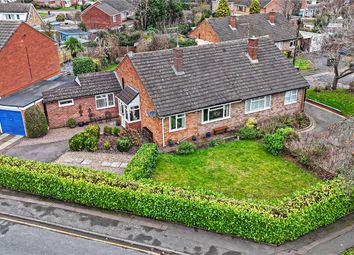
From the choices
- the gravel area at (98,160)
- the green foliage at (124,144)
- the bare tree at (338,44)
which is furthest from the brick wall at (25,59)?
the bare tree at (338,44)

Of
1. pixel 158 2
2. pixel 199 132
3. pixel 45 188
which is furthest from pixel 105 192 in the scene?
pixel 158 2

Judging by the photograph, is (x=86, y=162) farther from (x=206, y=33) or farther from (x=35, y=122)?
(x=206, y=33)

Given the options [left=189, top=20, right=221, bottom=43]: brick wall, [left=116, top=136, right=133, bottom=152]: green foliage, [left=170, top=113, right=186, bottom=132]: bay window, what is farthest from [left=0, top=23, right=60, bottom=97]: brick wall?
[left=189, top=20, right=221, bottom=43]: brick wall

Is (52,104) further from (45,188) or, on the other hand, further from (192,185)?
(192,185)

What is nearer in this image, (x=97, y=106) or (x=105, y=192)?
(x=105, y=192)

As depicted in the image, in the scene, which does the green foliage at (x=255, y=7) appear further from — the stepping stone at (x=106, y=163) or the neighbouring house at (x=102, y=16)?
the stepping stone at (x=106, y=163)

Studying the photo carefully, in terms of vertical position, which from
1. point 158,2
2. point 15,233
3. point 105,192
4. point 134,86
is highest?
point 158,2
